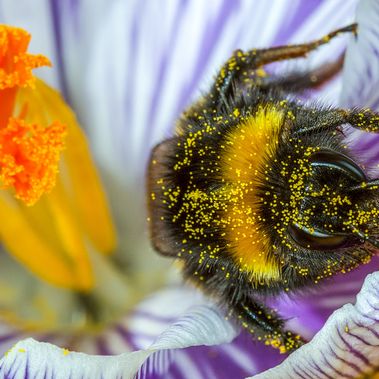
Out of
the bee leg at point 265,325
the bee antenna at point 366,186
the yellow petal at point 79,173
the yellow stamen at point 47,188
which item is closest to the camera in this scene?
the bee antenna at point 366,186

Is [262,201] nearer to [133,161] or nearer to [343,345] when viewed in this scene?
[343,345]

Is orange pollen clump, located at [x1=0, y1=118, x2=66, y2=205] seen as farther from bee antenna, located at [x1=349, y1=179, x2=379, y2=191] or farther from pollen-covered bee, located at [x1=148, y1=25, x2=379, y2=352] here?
bee antenna, located at [x1=349, y1=179, x2=379, y2=191]

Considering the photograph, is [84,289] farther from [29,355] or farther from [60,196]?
[29,355]

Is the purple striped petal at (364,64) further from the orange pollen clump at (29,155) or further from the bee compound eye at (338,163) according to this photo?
the orange pollen clump at (29,155)

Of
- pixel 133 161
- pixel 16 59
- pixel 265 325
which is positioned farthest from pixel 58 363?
pixel 133 161

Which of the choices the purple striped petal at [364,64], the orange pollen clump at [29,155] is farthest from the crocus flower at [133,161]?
the orange pollen clump at [29,155]

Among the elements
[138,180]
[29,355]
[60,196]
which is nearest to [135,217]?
[138,180]
